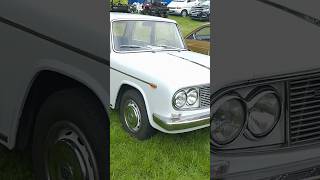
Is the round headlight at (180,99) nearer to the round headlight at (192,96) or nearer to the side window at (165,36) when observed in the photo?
the round headlight at (192,96)

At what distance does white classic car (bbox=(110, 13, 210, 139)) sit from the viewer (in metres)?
2.19

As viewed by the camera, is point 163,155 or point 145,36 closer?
point 163,155

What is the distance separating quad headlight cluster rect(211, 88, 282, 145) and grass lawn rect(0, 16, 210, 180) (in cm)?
12

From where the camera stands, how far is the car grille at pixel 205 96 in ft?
7.22

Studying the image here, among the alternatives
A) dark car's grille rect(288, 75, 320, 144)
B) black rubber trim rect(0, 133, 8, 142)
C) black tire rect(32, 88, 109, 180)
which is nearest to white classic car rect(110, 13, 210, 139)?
black tire rect(32, 88, 109, 180)

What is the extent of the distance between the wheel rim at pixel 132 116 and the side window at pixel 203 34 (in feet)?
1.37

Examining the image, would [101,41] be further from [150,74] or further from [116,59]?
[150,74]

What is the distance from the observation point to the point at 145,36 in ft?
7.77

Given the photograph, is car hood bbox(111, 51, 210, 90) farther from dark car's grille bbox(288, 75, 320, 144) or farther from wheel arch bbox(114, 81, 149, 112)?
dark car's grille bbox(288, 75, 320, 144)

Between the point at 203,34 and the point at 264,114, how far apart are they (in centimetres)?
61

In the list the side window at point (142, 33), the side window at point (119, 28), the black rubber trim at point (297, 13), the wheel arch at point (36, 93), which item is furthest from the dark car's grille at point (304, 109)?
the wheel arch at point (36, 93)

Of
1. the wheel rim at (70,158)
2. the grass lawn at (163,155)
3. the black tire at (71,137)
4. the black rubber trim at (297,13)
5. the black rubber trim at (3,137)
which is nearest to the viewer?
the grass lawn at (163,155)

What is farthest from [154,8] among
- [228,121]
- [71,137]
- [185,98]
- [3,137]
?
[3,137]

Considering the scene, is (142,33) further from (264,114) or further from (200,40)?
(264,114)
